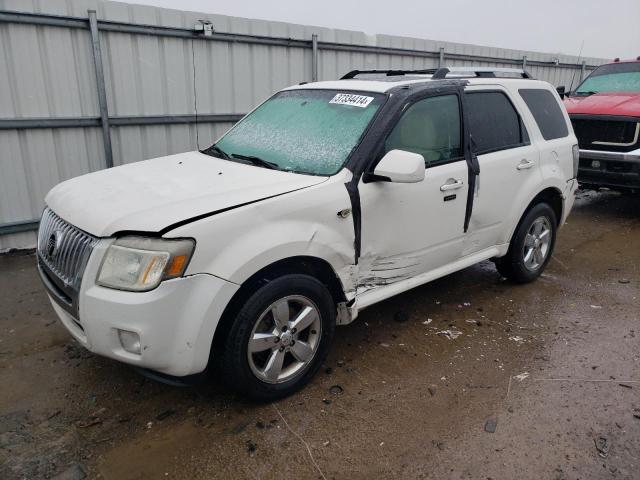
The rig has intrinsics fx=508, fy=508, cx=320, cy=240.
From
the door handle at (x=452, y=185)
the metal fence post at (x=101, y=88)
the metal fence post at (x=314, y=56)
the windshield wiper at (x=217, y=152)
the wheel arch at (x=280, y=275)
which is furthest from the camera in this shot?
the metal fence post at (x=314, y=56)

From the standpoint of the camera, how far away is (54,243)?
2893 millimetres

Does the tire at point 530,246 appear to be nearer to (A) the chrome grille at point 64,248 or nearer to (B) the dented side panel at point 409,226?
(B) the dented side panel at point 409,226

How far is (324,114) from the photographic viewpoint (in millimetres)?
3625

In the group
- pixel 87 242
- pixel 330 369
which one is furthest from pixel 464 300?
pixel 87 242

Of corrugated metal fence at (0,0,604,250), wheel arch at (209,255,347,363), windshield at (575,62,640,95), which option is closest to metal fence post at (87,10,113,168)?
corrugated metal fence at (0,0,604,250)

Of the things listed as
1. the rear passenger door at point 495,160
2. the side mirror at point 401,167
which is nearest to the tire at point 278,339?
the side mirror at point 401,167

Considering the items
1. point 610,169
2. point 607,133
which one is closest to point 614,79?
point 607,133

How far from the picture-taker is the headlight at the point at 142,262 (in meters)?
2.44

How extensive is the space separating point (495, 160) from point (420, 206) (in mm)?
975

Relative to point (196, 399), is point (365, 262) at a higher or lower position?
higher

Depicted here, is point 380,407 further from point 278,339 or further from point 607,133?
point 607,133

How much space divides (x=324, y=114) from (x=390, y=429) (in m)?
2.14

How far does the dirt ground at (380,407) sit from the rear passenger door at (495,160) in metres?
0.73

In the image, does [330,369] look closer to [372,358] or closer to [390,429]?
[372,358]
